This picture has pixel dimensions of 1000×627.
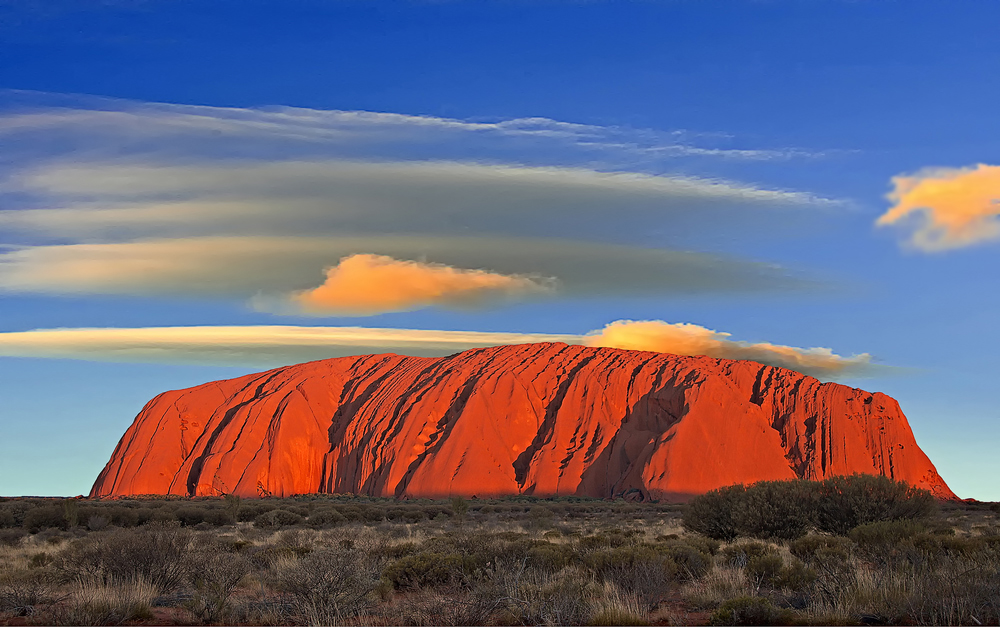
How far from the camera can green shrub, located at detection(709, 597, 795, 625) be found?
9.23m

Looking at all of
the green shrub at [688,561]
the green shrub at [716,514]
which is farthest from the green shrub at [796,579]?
the green shrub at [716,514]

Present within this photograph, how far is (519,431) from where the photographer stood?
72.5 meters

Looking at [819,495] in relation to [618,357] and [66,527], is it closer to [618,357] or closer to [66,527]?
[66,527]

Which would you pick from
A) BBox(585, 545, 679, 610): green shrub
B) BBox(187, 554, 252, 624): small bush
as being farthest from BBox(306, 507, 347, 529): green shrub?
BBox(585, 545, 679, 610): green shrub

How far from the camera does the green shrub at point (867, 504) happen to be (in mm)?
19672

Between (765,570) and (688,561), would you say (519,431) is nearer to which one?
(688,561)

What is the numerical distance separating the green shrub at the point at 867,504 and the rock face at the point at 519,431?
4292 centimetres

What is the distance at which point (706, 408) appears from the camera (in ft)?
226

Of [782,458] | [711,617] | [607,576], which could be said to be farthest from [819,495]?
[782,458]

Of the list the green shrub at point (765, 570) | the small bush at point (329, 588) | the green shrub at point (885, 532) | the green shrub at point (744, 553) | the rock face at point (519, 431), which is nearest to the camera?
the small bush at point (329, 588)

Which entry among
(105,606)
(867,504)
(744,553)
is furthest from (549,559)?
(867,504)

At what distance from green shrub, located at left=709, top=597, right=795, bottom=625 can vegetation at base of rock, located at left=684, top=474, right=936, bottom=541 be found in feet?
36.1

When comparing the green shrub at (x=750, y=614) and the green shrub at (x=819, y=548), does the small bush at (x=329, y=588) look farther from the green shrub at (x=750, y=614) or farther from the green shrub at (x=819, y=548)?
the green shrub at (x=819, y=548)

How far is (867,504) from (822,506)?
1.08 meters
